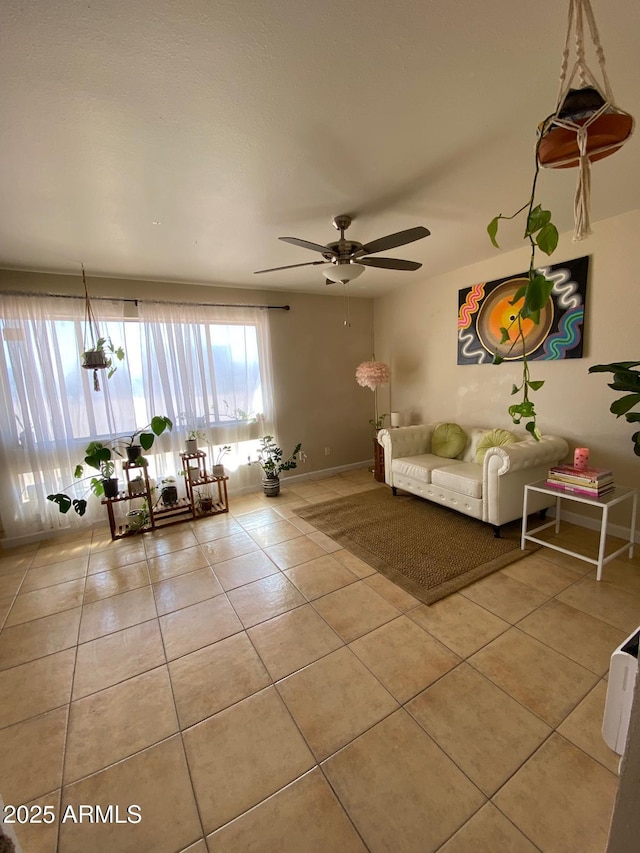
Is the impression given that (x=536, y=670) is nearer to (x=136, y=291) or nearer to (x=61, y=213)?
(x=61, y=213)

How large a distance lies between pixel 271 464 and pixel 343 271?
251cm

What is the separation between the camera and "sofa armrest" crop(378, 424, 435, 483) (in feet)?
12.5

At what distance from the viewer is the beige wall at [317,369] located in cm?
430

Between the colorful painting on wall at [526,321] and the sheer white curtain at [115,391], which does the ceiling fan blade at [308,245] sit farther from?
the sheer white curtain at [115,391]

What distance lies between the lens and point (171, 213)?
221cm

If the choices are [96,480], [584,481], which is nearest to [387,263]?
[584,481]

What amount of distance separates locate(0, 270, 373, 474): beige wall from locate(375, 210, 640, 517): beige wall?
0.57 metres

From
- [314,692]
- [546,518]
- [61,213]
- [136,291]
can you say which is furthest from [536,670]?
[136,291]

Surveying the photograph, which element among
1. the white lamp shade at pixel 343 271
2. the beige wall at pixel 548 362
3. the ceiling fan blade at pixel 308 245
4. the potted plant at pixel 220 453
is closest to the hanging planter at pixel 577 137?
the ceiling fan blade at pixel 308 245

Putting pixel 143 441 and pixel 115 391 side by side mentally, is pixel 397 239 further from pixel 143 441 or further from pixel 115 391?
pixel 115 391

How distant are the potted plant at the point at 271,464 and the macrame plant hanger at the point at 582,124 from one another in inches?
142

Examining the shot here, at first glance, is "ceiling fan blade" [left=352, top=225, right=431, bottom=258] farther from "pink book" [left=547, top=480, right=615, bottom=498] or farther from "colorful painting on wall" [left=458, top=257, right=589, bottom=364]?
"pink book" [left=547, top=480, right=615, bottom=498]

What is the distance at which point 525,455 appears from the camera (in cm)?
274

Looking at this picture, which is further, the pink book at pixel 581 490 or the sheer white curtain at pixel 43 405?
the sheer white curtain at pixel 43 405
